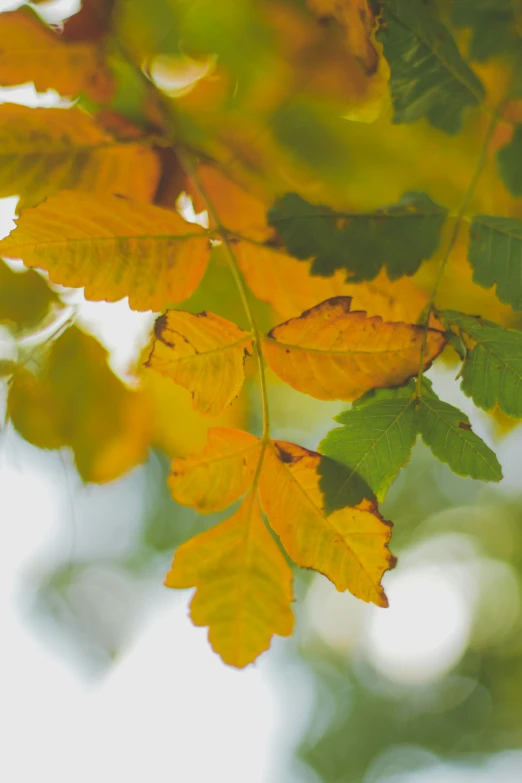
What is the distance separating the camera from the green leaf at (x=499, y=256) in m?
0.30

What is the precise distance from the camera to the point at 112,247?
0.30m

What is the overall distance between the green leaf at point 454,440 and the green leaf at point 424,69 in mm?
163

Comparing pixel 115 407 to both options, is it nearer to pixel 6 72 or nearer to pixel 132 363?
pixel 132 363

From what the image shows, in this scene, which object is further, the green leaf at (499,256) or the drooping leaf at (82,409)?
the drooping leaf at (82,409)

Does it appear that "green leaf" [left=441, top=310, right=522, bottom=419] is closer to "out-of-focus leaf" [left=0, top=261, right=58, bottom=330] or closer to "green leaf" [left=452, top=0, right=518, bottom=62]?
"green leaf" [left=452, top=0, right=518, bottom=62]

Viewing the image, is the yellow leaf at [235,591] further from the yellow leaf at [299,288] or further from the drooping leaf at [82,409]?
the drooping leaf at [82,409]

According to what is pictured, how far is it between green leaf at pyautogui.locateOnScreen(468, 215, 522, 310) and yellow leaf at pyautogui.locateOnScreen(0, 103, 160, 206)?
0.23m

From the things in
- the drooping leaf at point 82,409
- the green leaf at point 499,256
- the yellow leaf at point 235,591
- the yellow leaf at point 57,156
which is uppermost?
the yellow leaf at point 57,156

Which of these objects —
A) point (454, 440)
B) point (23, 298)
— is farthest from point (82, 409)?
point (454, 440)

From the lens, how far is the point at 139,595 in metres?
2.02

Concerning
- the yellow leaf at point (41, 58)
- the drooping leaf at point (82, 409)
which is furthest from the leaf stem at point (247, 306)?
the drooping leaf at point (82, 409)

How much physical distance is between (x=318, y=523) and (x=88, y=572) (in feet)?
6.23

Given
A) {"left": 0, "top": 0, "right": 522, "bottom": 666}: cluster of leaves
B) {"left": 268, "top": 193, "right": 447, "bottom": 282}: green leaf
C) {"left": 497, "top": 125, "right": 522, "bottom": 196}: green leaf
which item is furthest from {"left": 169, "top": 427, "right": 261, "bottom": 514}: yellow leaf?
{"left": 497, "top": 125, "right": 522, "bottom": 196}: green leaf

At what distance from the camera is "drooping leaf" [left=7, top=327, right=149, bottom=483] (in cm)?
52
